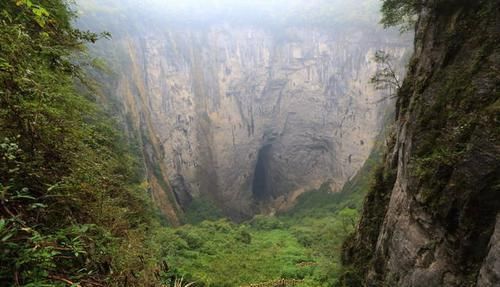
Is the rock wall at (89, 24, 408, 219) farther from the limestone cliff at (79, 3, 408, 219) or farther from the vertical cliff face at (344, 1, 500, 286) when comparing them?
the vertical cliff face at (344, 1, 500, 286)

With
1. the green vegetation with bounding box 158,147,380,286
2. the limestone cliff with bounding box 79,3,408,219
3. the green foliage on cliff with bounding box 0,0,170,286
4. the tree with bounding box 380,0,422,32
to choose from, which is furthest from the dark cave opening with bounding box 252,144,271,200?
the green foliage on cliff with bounding box 0,0,170,286

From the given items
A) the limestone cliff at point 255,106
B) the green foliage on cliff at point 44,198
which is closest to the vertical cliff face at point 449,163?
the green foliage on cliff at point 44,198

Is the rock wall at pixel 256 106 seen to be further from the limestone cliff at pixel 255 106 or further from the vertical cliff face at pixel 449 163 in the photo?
the vertical cliff face at pixel 449 163

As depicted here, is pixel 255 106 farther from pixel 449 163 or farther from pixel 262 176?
pixel 449 163

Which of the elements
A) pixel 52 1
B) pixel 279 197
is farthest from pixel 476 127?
pixel 279 197

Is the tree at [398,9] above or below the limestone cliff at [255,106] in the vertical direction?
above

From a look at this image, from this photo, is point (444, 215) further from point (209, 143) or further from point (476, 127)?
point (209, 143)
